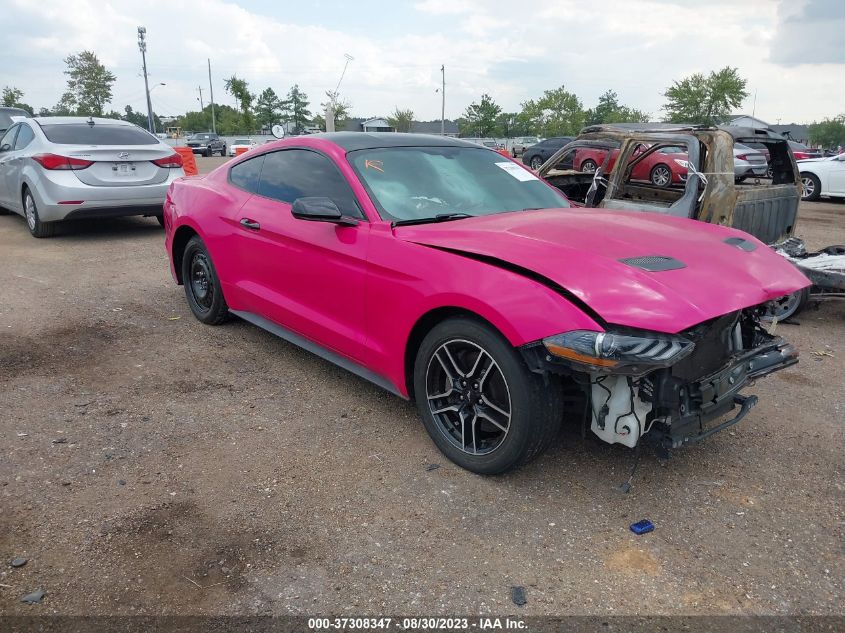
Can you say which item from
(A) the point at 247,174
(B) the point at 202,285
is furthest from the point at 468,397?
(B) the point at 202,285

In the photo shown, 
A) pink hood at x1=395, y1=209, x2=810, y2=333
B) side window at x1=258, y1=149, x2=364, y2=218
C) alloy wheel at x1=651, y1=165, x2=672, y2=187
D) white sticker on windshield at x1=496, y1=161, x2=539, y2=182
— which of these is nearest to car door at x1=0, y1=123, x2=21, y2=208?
side window at x1=258, y1=149, x2=364, y2=218

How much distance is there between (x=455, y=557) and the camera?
262 cm

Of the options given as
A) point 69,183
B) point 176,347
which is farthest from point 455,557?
point 69,183

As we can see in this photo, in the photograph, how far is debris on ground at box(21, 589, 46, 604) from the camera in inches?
92.8

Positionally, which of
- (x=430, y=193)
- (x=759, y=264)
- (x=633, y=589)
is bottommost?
(x=633, y=589)

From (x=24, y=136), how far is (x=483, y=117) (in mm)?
A: 75448

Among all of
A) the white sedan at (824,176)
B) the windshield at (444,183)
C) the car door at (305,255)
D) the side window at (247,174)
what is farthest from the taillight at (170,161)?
the white sedan at (824,176)

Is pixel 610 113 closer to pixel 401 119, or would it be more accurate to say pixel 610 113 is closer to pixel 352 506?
pixel 401 119

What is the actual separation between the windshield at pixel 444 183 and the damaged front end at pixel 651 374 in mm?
1308

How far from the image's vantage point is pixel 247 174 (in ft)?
15.6

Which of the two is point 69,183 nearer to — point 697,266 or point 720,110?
point 697,266

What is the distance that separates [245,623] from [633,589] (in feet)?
4.67

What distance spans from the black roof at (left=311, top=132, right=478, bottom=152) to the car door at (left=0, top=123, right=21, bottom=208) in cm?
710

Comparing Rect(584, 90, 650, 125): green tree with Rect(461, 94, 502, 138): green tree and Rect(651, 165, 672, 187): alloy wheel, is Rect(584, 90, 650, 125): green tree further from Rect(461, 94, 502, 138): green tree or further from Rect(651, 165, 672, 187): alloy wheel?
Rect(651, 165, 672, 187): alloy wheel
